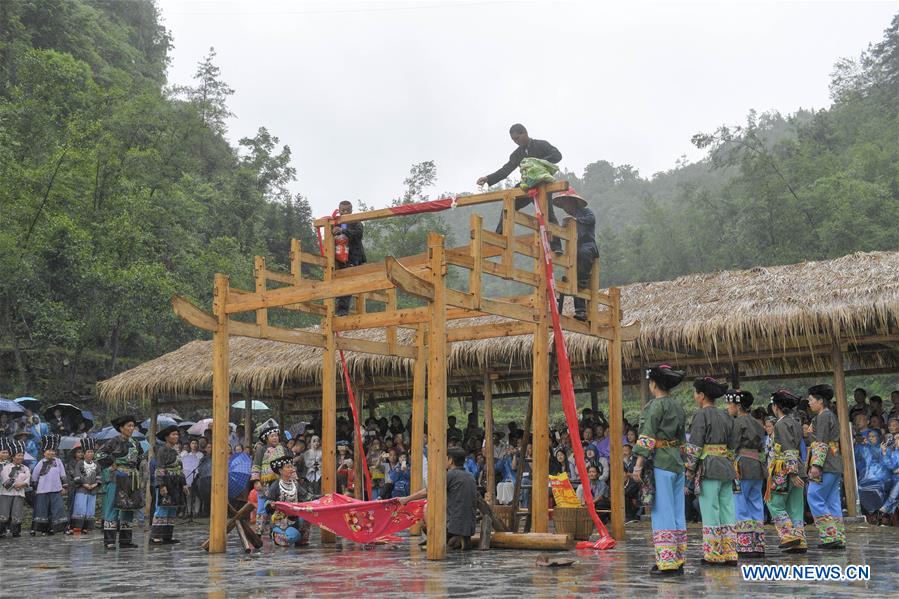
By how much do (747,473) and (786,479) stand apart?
528 millimetres

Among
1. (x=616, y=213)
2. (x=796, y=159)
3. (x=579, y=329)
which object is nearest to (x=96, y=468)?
(x=579, y=329)

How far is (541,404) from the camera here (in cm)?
990

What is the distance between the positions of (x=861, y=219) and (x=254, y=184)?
27.2m

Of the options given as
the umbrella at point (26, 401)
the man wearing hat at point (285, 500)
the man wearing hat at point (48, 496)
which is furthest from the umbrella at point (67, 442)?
the man wearing hat at point (285, 500)

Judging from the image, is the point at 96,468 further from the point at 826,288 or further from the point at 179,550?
the point at 826,288

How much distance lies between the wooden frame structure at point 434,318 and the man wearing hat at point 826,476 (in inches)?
94.8

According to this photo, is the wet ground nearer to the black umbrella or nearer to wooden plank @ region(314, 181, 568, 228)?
wooden plank @ region(314, 181, 568, 228)

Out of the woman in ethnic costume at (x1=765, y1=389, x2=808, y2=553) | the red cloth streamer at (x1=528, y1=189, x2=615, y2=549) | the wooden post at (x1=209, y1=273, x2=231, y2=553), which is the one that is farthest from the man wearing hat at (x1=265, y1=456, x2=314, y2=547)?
the woman in ethnic costume at (x1=765, y1=389, x2=808, y2=553)

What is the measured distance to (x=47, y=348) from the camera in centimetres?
2562

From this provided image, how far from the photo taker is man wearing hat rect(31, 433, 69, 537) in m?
15.7

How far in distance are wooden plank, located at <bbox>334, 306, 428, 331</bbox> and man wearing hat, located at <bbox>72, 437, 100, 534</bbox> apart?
6764mm

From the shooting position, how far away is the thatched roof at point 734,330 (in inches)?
516

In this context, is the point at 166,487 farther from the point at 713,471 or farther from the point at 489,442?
the point at 713,471

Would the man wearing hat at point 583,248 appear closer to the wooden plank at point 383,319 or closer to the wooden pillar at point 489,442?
the wooden plank at point 383,319
